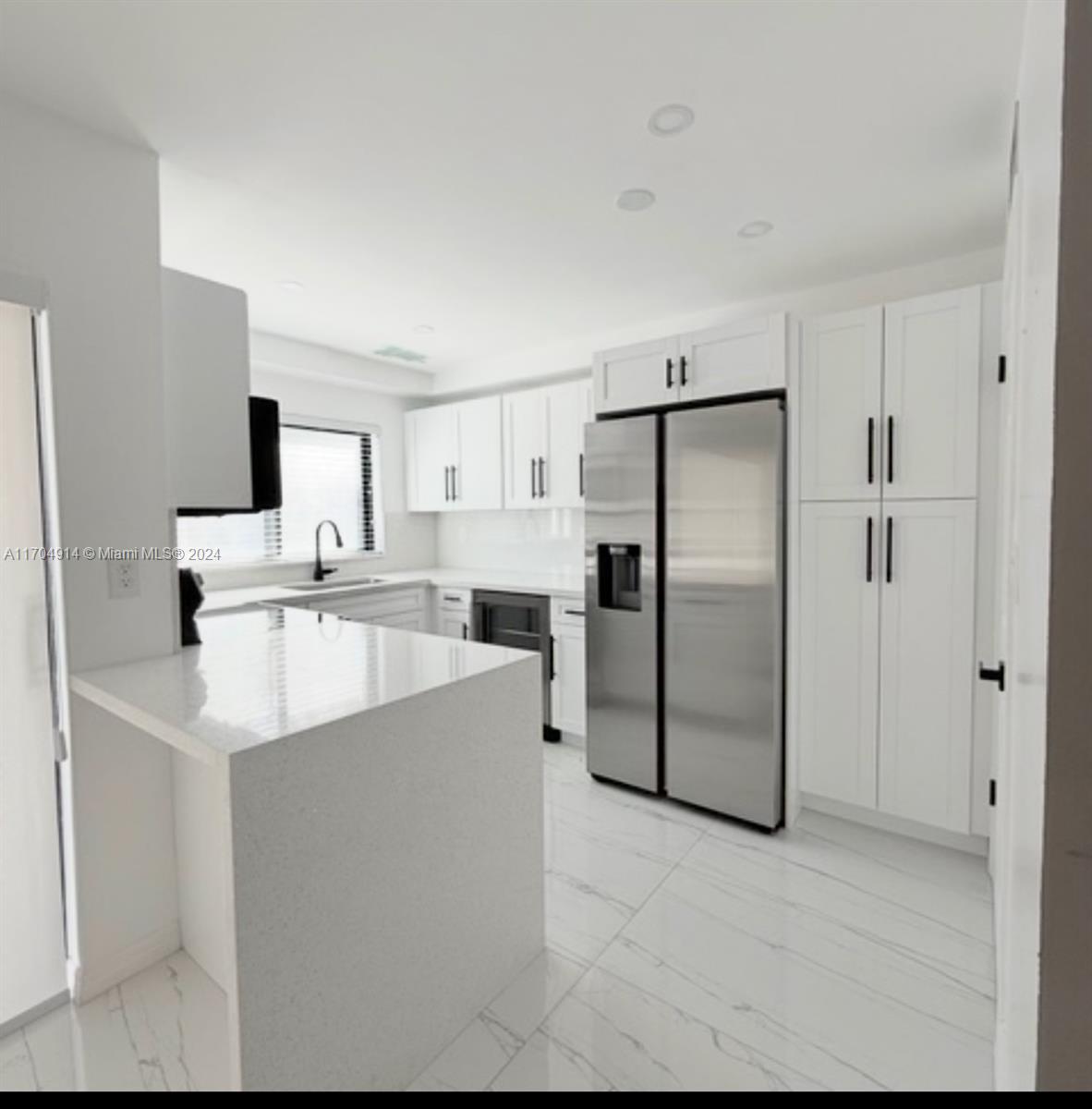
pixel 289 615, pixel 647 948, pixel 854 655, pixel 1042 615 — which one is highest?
pixel 1042 615

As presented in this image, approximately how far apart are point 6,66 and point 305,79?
0.72 metres

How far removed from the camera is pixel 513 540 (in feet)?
15.3

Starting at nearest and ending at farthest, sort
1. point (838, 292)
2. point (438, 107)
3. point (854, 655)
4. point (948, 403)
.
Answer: point (438, 107) < point (948, 403) < point (854, 655) < point (838, 292)

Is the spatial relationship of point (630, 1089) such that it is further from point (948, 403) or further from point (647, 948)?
point (948, 403)

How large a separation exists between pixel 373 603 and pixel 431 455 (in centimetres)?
134

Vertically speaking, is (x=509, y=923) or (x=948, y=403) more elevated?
(x=948, y=403)

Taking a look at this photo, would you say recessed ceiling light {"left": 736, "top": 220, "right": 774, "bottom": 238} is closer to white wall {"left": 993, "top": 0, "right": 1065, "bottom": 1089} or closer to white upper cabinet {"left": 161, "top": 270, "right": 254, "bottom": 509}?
white wall {"left": 993, "top": 0, "right": 1065, "bottom": 1089}

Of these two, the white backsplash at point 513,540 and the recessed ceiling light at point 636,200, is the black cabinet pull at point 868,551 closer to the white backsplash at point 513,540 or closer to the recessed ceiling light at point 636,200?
the recessed ceiling light at point 636,200

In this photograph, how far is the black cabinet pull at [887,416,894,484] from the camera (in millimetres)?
2484

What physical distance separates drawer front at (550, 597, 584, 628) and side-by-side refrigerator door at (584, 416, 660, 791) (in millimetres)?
399

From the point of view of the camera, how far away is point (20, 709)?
1769 millimetres

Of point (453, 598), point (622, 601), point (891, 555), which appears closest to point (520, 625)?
point (453, 598)

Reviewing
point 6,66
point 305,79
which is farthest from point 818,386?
point 6,66

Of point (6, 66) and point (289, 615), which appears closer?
point (6, 66)
